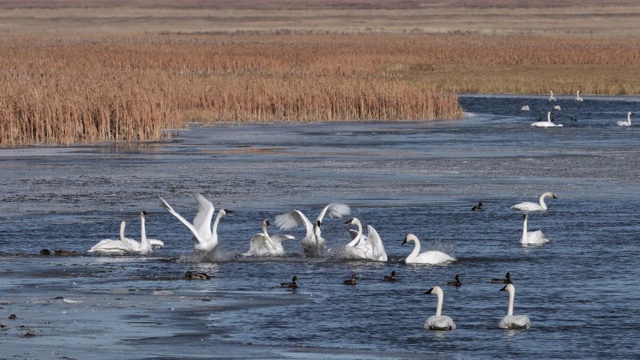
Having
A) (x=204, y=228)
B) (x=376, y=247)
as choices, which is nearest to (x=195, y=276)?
(x=204, y=228)

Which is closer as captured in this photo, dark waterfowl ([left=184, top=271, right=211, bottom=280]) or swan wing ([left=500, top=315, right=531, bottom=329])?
swan wing ([left=500, top=315, right=531, bottom=329])

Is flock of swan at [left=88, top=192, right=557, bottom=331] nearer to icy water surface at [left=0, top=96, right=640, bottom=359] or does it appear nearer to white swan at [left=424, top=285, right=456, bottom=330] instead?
icy water surface at [left=0, top=96, right=640, bottom=359]

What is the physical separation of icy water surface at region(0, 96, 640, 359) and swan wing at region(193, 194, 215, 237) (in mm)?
470

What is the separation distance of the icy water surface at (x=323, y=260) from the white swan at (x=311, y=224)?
0.20 metres

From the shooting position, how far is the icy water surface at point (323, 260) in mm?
12922

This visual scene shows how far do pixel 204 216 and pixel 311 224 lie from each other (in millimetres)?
1347

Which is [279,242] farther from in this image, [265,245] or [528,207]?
[528,207]

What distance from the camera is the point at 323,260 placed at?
1794 cm

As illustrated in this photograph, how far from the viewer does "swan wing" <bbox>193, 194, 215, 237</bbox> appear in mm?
17484

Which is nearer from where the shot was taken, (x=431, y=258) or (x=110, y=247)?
(x=431, y=258)

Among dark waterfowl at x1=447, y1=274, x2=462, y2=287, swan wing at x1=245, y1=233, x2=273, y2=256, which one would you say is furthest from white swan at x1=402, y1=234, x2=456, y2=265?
swan wing at x1=245, y1=233, x2=273, y2=256

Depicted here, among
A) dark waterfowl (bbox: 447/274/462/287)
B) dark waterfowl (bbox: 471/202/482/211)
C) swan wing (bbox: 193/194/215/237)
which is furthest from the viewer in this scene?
dark waterfowl (bbox: 471/202/482/211)

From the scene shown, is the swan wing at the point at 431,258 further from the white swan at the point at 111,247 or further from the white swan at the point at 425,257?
the white swan at the point at 111,247

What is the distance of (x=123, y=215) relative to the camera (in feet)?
72.3
